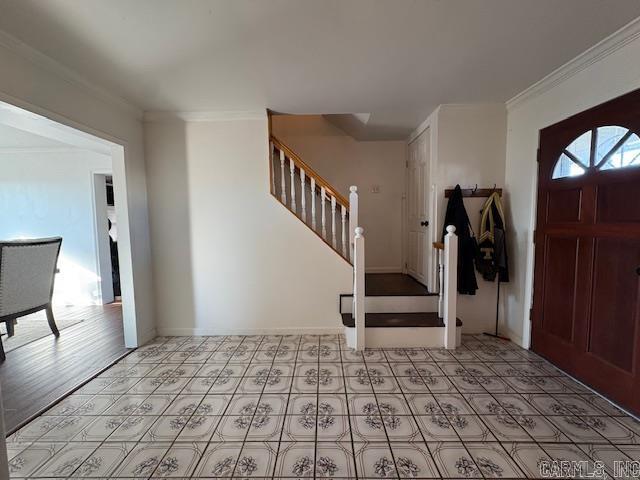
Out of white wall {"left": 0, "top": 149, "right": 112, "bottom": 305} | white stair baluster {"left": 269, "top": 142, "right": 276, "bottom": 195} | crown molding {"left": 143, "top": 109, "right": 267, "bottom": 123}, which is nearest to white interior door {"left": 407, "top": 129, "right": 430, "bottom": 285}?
white stair baluster {"left": 269, "top": 142, "right": 276, "bottom": 195}

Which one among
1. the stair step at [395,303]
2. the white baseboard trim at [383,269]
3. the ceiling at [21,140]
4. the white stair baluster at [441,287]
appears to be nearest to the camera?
the white stair baluster at [441,287]

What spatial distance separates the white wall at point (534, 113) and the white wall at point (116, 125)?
3844 mm

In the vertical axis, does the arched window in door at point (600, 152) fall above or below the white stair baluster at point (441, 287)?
above

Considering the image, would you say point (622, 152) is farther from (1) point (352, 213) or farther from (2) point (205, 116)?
(2) point (205, 116)

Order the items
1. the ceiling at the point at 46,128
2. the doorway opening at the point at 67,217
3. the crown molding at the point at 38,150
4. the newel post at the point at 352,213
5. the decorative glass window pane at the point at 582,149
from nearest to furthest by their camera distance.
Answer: the ceiling at the point at 46,128, the decorative glass window pane at the point at 582,149, the newel post at the point at 352,213, the doorway opening at the point at 67,217, the crown molding at the point at 38,150

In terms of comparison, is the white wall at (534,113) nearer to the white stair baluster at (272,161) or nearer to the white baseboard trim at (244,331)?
the white baseboard trim at (244,331)

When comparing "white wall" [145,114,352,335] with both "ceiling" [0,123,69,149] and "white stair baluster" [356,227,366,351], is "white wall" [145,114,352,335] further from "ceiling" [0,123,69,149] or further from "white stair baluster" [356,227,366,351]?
"ceiling" [0,123,69,149]

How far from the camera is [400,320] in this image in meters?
2.81

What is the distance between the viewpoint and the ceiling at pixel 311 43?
152 cm

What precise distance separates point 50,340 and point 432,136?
480 cm

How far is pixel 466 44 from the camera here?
6.06 ft

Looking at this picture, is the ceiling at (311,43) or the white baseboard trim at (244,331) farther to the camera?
the white baseboard trim at (244,331)

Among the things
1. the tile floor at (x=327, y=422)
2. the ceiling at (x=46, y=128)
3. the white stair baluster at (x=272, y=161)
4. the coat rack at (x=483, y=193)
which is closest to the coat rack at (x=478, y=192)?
the coat rack at (x=483, y=193)

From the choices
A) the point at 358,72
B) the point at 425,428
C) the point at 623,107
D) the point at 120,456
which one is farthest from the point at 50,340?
the point at 623,107
